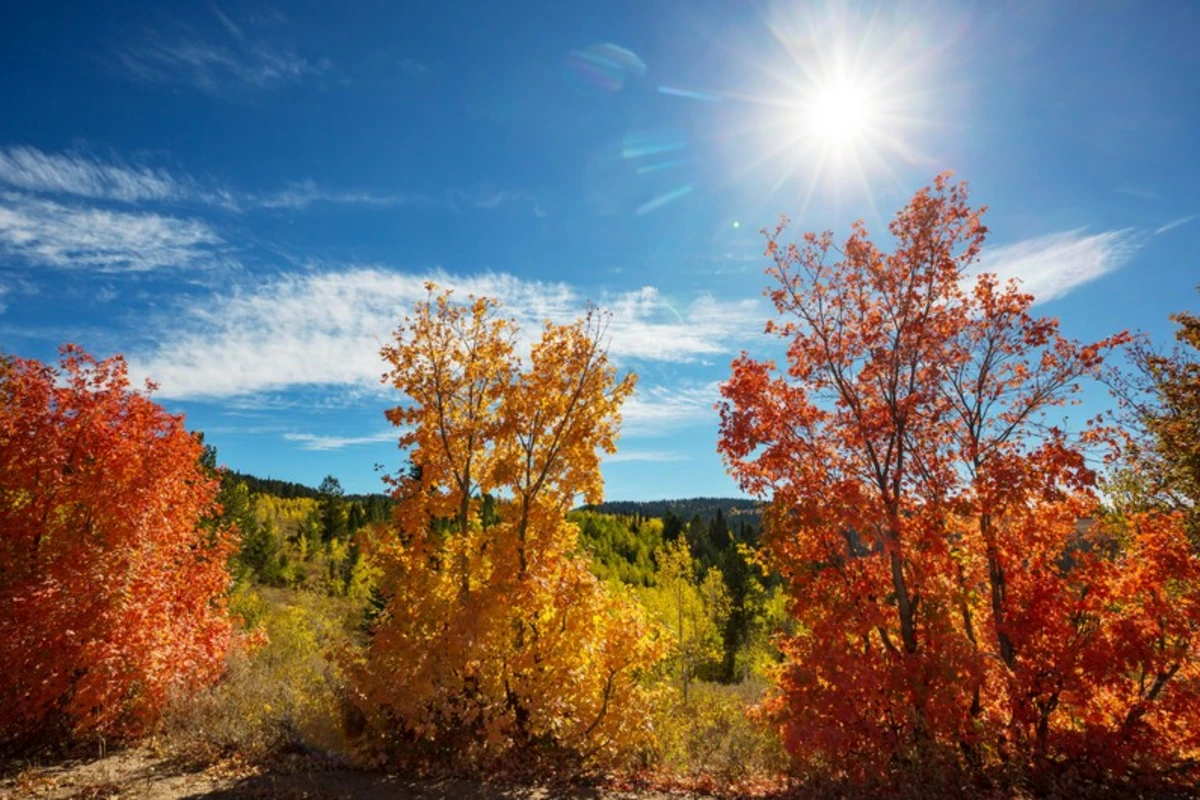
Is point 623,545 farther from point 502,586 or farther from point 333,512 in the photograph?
point 502,586

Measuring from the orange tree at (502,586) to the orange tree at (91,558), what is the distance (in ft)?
17.3

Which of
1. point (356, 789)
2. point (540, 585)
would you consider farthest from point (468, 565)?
point (356, 789)

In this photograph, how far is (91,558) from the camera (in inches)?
486

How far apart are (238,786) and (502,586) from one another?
5421mm

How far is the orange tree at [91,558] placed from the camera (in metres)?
11.8

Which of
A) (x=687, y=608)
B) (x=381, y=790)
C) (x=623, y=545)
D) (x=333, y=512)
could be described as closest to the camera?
(x=381, y=790)

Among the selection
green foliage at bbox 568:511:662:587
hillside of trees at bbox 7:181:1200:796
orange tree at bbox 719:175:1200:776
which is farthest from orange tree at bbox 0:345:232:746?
green foliage at bbox 568:511:662:587

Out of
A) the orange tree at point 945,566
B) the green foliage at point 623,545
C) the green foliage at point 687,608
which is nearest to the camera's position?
the orange tree at point 945,566

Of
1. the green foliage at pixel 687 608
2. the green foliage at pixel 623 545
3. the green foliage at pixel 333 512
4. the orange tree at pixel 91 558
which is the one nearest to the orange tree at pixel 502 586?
the orange tree at pixel 91 558

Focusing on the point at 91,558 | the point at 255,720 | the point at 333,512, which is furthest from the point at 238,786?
the point at 333,512

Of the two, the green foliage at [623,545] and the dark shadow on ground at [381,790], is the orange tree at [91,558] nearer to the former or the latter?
the dark shadow on ground at [381,790]

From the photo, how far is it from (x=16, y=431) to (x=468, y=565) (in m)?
10.4

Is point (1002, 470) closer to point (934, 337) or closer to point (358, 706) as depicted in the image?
point (934, 337)

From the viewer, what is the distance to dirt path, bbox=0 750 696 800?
972 cm
